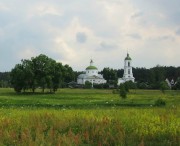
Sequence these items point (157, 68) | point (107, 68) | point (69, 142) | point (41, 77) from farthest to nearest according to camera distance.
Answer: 1. point (107, 68)
2. point (157, 68)
3. point (41, 77)
4. point (69, 142)

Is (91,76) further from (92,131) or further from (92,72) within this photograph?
(92,131)

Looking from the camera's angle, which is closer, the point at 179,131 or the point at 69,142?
the point at 69,142

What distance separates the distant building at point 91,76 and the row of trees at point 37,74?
86564 millimetres

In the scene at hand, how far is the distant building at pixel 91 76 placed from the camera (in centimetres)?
18138

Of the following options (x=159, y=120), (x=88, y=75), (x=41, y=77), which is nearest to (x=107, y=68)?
(x=88, y=75)

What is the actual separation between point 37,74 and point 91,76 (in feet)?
308

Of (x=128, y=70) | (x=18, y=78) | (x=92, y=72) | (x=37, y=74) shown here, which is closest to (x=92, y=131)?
(x=18, y=78)

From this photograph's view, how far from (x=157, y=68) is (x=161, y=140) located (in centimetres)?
14679

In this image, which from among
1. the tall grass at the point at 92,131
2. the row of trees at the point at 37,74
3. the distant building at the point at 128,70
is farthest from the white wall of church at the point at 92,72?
the tall grass at the point at 92,131

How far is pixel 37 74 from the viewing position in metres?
90.9

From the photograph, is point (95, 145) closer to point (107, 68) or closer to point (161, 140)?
point (161, 140)

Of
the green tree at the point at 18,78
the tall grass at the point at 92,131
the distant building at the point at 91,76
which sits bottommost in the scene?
the tall grass at the point at 92,131

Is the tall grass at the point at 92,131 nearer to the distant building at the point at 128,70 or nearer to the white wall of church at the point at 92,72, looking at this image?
the distant building at the point at 128,70

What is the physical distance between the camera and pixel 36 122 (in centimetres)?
1844
